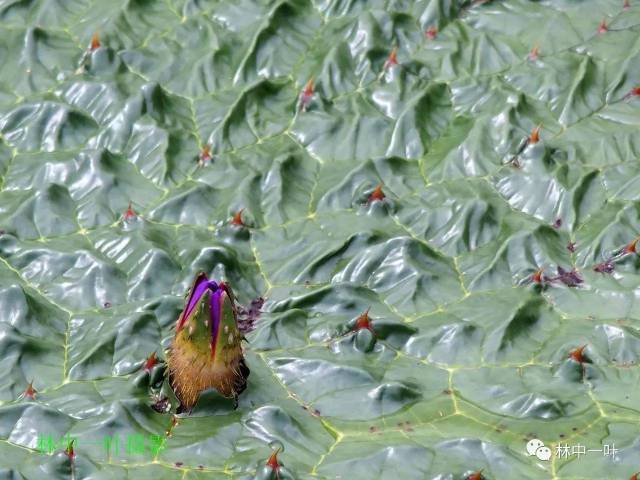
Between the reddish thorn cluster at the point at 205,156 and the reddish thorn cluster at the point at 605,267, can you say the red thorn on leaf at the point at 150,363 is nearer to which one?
the reddish thorn cluster at the point at 205,156

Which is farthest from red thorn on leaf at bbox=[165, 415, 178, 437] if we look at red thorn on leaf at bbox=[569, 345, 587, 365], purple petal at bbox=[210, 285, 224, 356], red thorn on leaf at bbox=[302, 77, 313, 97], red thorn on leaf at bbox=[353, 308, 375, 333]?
red thorn on leaf at bbox=[302, 77, 313, 97]

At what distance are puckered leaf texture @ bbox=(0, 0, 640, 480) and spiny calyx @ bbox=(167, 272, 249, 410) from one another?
65mm

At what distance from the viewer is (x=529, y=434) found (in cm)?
551

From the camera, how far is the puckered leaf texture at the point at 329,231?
5.51 metres

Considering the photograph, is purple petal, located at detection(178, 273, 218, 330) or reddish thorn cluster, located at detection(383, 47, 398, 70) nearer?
purple petal, located at detection(178, 273, 218, 330)

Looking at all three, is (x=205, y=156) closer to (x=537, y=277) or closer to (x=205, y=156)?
(x=205, y=156)

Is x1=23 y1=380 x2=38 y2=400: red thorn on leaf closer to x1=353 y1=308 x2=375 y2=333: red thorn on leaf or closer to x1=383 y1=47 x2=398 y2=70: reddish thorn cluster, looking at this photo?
x1=353 y1=308 x2=375 y2=333: red thorn on leaf

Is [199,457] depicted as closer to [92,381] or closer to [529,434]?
[92,381]

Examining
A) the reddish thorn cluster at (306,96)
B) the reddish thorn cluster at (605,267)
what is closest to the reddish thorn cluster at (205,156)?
the reddish thorn cluster at (306,96)

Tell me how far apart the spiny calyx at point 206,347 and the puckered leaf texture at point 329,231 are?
65 mm

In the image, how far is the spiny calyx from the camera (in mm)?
5352

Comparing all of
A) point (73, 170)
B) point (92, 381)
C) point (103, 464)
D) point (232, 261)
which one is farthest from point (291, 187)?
point (103, 464)

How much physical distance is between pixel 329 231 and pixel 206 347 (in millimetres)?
1240

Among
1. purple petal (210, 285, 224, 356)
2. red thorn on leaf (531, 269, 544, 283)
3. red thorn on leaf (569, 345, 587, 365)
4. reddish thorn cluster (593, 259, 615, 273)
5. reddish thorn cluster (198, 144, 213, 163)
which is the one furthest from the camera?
reddish thorn cluster (198, 144, 213, 163)
